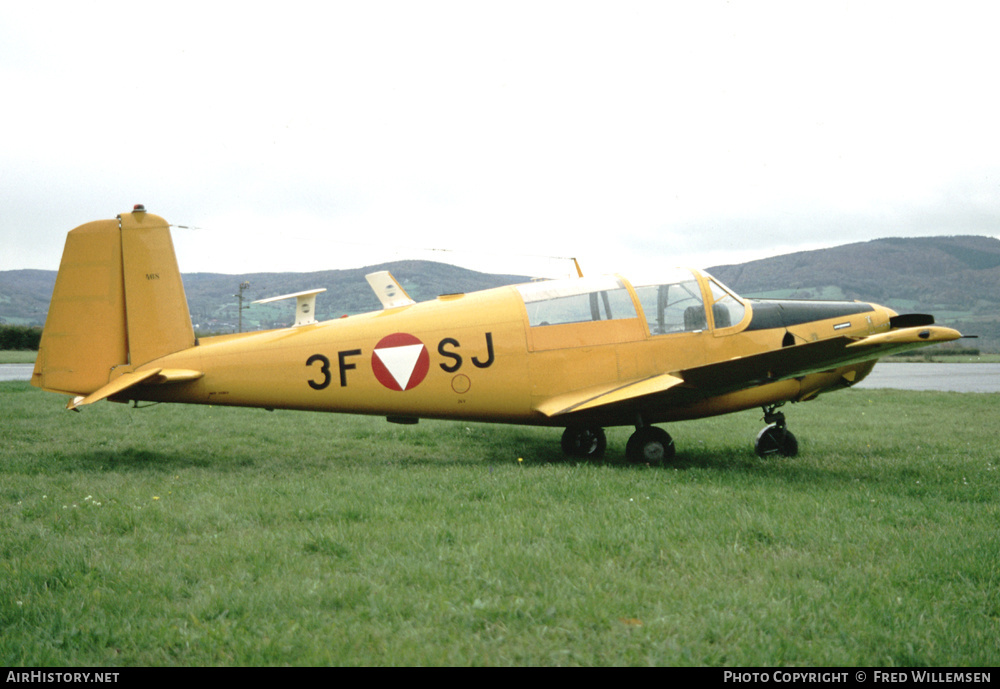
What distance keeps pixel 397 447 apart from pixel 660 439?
398cm

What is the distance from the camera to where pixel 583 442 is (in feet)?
31.0

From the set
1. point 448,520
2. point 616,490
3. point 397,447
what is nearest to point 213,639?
point 448,520

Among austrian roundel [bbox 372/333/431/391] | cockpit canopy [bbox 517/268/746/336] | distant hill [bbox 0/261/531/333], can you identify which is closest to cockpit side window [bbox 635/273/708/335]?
cockpit canopy [bbox 517/268/746/336]

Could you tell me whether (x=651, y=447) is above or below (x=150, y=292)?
below

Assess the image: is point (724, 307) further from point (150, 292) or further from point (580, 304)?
point (150, 292)

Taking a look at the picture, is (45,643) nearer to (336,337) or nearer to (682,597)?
(682,597)

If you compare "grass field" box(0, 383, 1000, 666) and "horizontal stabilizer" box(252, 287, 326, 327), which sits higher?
"horizontal stabilizer" box(252, 287, 326, 327)

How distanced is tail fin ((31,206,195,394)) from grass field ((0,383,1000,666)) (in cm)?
122

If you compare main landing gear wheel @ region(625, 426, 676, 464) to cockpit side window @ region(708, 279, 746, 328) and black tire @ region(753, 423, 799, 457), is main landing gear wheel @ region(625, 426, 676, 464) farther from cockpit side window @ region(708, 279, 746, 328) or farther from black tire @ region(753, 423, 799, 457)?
cockpit side window @ region(708, 279, 746, 328)

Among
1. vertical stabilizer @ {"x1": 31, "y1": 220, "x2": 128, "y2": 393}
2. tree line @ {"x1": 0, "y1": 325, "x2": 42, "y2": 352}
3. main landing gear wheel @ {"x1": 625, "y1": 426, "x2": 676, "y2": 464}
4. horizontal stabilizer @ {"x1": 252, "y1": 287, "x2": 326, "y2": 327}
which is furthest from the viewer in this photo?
tree line @ {"x1": 0, "y1": 325, "x2": 42, "y2": 352}

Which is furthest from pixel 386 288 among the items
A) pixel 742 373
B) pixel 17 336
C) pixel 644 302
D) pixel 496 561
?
pixel 17 336

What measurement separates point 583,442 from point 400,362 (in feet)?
9.87

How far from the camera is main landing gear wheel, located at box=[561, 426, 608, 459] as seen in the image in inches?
370

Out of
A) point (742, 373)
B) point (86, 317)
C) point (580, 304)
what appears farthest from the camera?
point (580, 304)
